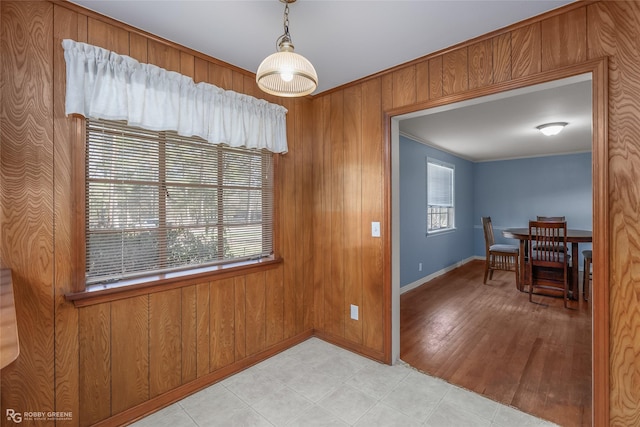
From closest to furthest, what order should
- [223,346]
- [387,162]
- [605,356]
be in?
[605,356]
[223,346]
[387,162]

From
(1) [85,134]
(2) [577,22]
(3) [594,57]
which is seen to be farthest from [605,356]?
(1) [85,134]

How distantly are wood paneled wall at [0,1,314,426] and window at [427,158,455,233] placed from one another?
13.6 feet

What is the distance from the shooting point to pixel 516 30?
1.84m

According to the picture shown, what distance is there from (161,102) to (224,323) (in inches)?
66.1

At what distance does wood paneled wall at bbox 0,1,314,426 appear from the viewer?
1489 millimetres

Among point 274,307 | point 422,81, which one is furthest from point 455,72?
point 274,307

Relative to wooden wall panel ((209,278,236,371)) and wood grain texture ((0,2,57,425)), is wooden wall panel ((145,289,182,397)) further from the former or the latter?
wood grain texture ((0,2,57,425))

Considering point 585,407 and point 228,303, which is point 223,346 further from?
point 585,407

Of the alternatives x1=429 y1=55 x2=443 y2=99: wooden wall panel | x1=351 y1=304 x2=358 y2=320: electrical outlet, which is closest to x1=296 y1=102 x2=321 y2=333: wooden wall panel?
x1=351 y1=304 x2=358 y2=320: electrical outlet

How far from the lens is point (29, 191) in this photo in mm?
1522

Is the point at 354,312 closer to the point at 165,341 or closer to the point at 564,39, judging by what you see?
the point at 165,341

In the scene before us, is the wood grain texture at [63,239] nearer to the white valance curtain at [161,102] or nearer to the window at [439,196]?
the white valance curtain at [161,102]

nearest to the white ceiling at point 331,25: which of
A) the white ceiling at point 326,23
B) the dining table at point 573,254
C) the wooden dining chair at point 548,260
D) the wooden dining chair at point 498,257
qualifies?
the white ceiling at point 326,23

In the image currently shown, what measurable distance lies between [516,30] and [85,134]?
2.72 metres
